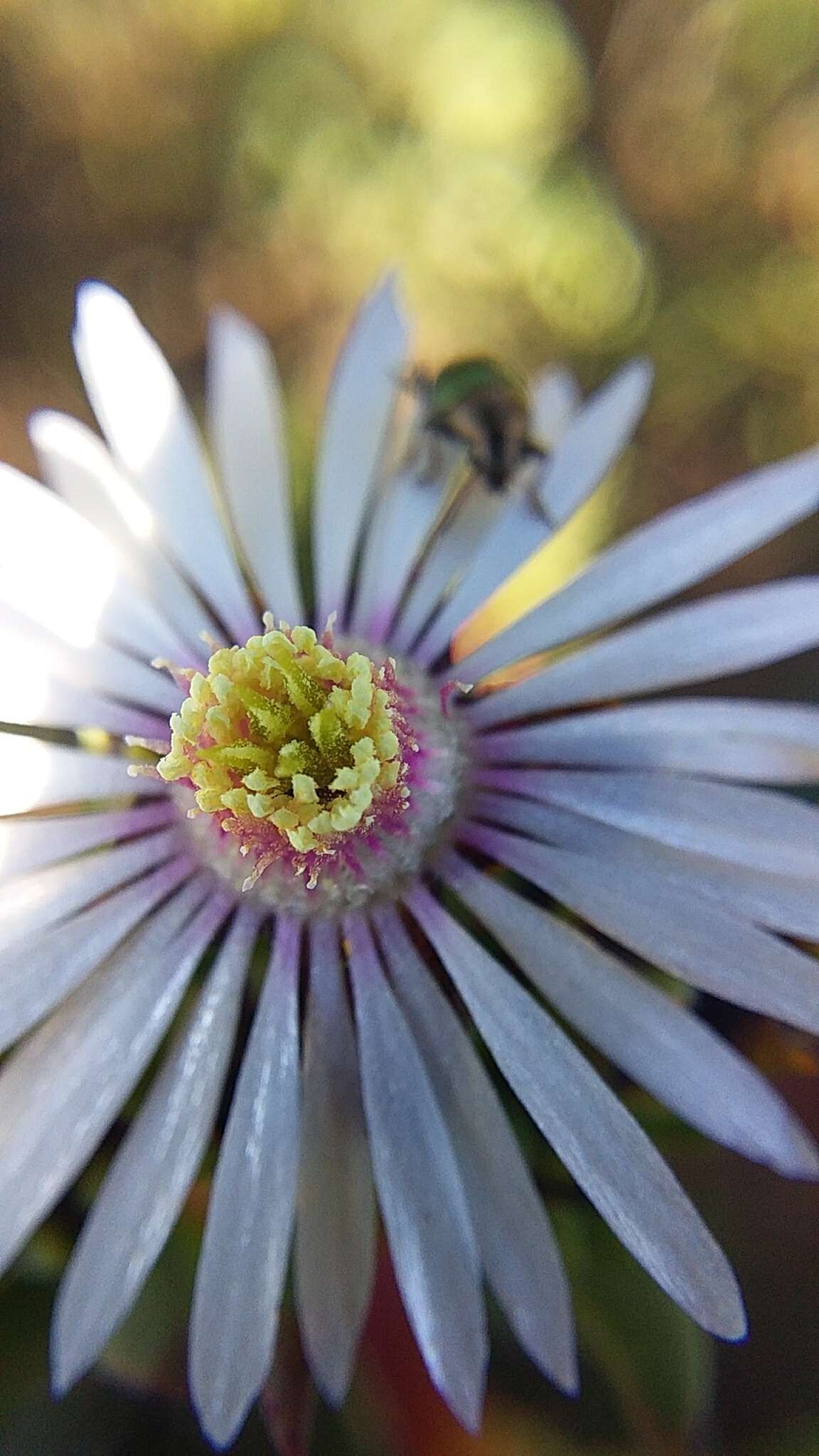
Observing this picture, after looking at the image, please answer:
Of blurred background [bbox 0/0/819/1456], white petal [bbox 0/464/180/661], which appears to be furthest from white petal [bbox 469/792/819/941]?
blurred background [bbox 0/0/819/1456]

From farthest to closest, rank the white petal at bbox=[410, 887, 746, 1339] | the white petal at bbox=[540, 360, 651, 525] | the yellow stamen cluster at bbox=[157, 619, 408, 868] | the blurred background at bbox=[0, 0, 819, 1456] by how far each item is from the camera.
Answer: the blurred background at bbox=[0, 0, 819, 1456] → the white petal at bbox=[540, 360, 651, 525] → the yellow stamen cluster at bbox=[157, 619, 408, 868] → the white petal at bbox=[410, 887, 746, 1339]

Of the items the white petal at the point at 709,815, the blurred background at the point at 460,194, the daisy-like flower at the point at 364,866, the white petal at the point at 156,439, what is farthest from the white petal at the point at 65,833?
the blurred background at the point at 460,194

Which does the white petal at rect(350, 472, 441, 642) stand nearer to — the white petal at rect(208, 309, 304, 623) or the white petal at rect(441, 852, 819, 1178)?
the white petal at rect(208, 309, 304, 623)

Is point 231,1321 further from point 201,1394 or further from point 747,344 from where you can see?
point 747,344

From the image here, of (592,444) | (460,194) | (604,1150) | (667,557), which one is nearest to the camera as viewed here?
(604,1150)

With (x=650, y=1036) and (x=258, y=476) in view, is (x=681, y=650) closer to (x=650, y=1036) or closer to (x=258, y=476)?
(x=650, y=1036)

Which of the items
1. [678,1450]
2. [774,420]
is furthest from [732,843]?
[774,420]

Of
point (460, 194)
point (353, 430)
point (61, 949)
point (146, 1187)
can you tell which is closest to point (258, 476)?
point (353, 430)

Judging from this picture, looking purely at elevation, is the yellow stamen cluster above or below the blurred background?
below
